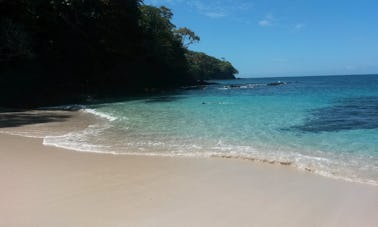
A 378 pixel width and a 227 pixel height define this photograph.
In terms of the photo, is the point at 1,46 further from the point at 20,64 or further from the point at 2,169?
the point at 2,169

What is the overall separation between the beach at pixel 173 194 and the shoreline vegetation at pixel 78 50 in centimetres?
1950

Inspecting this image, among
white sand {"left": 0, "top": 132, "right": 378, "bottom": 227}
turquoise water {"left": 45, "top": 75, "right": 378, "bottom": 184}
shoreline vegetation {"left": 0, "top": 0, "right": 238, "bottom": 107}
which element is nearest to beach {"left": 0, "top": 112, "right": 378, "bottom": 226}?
white sand {"left": 0, "top": 132, "right": 378, "bottom": 227}

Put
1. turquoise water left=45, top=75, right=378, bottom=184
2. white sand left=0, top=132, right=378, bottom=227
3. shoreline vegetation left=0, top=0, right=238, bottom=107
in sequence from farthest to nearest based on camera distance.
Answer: shoreline vegetation left=0, top=0, right=238, bottom=107 → turquoise water left=45, top=75, right=378, bottom=184 → white sand left=0, top=132, right=378, bottom=227

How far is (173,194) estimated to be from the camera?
18.2 feet

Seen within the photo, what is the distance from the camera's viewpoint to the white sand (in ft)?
15.0

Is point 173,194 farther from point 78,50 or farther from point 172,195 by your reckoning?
point 78,50

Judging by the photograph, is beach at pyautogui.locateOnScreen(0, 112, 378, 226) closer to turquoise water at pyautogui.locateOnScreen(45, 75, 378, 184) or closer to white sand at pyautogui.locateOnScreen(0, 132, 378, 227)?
white sand at pyautogui.locateOnScreen(0, 132, 378, 227)

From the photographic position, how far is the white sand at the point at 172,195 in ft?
15.0

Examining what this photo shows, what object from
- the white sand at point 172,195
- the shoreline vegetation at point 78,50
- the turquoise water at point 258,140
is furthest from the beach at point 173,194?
the shoreline vegetation at point 78,50

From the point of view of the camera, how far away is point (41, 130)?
12.6 m

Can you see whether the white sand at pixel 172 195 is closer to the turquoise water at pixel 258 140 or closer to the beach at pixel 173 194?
the beach at pixel 173 194

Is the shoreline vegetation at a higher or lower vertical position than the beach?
higher

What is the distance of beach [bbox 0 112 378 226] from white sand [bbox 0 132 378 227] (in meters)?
0.01

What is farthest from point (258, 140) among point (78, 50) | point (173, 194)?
point (78, 50)
